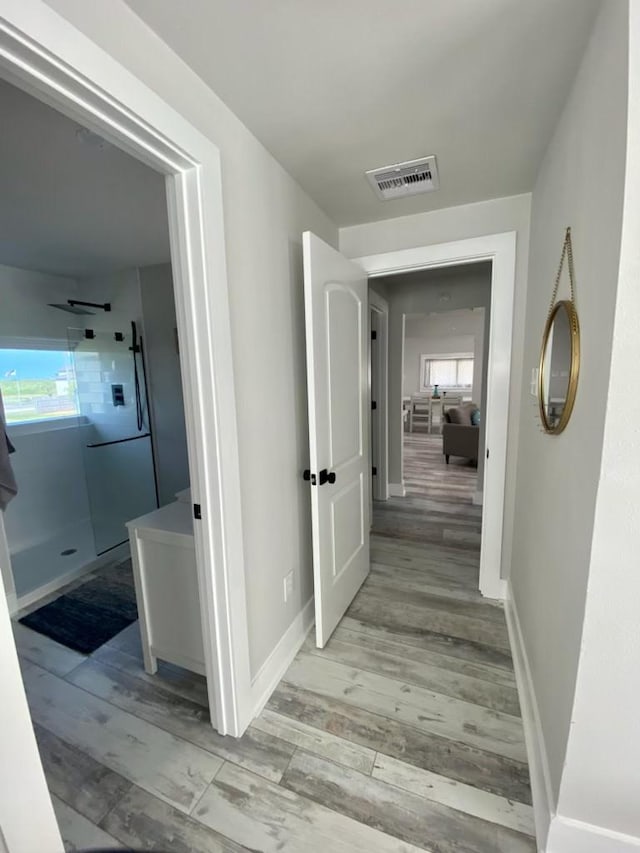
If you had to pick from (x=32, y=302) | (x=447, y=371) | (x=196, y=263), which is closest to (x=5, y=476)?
(x=196, y=263)

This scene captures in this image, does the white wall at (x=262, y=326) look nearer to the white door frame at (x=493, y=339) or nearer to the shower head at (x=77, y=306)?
the white door frame at (x=493, y=339)

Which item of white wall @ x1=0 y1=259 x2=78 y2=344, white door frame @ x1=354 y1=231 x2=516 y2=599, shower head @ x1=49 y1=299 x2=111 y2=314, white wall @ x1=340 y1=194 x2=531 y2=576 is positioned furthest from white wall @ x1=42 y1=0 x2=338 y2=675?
white wall @ x1=0 y1=259 x2=78 y2=344

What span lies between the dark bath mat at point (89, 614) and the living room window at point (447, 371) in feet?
27.1

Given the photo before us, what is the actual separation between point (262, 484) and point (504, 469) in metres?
1.47

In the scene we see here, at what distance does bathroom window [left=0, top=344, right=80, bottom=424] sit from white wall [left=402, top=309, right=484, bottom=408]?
5855mm

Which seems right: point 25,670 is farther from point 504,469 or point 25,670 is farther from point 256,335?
point 504,469

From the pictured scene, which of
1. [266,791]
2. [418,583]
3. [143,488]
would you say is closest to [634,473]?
[266,791]

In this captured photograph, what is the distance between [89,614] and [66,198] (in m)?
2.34

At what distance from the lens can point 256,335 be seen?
151 centimetres

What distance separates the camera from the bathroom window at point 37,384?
9.73ft

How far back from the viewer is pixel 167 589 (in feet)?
5.45

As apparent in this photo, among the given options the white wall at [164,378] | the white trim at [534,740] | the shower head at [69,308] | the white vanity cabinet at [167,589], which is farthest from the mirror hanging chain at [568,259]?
the shower head at [69,308]

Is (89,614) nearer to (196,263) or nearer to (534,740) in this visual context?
(196,263)

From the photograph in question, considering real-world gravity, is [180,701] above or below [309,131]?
below
